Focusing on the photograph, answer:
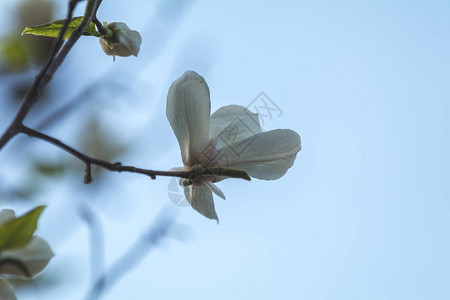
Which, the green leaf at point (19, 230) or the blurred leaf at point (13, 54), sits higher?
the blurred leaf at point (13, 54)

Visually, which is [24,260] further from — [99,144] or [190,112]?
[99,144]

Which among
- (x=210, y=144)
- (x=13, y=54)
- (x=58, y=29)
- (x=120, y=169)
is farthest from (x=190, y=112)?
(x=13, y=54)

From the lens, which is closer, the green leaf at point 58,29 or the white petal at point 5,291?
the white petal at point 5,291

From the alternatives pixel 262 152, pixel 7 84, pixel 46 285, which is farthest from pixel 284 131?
pixel 7 84

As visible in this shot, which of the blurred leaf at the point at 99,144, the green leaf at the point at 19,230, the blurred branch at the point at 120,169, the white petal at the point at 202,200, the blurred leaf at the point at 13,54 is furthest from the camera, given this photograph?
the blurred leaf at the point at 99,144

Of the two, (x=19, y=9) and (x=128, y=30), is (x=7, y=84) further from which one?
(x=128, y=30)

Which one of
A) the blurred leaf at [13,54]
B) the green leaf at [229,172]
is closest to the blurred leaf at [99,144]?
the blurred leaf at [13,54]

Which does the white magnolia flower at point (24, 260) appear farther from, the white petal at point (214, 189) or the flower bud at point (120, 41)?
the flower bud at point (120, 41)

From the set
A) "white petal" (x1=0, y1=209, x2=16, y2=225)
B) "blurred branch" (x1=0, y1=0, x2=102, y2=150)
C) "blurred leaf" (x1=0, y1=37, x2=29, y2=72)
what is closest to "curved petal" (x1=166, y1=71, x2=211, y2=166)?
"blurred branch" (x1=0, y1=0, x2=102, y2=150)
